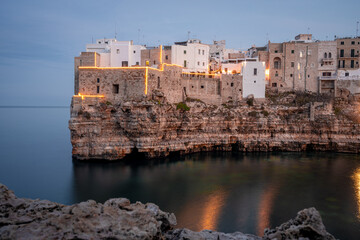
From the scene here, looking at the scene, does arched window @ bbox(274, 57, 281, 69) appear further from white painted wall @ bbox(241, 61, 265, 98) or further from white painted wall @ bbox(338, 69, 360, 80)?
white painted wall @ bbox(338, 69, 360, 80)

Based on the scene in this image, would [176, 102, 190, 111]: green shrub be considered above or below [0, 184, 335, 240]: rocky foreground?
above

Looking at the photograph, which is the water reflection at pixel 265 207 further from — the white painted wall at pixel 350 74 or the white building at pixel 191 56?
the white painted wall at pixel 350 74

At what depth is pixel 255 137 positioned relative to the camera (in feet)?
133

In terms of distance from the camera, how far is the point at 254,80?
142 ft

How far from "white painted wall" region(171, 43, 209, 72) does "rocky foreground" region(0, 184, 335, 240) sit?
1233 inches

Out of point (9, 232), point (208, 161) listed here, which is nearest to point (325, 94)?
point (208, 161)

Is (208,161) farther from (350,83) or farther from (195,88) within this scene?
(350,83)

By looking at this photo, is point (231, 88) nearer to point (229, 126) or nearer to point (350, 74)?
point (229, 126)

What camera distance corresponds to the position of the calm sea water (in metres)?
19.8

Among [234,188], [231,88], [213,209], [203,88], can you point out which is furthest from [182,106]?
[213,209]

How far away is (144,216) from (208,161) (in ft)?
79.9

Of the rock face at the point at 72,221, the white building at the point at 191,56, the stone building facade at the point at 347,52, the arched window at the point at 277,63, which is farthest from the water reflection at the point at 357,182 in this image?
the white building at the point at 191,56

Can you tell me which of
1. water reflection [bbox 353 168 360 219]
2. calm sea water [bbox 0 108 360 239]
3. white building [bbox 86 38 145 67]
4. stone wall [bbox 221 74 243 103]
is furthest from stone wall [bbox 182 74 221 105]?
water reflection [bbox 353 168 360 219]

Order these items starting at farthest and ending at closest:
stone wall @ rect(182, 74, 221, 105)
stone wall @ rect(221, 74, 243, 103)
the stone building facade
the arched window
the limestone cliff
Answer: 1. the arched window
2. the stone building facade
3. stone wall @ rect(221, 74, 243, 103)
4. stone wall @ rect(182, 74, 221, 105)
5. the limestone cliff
